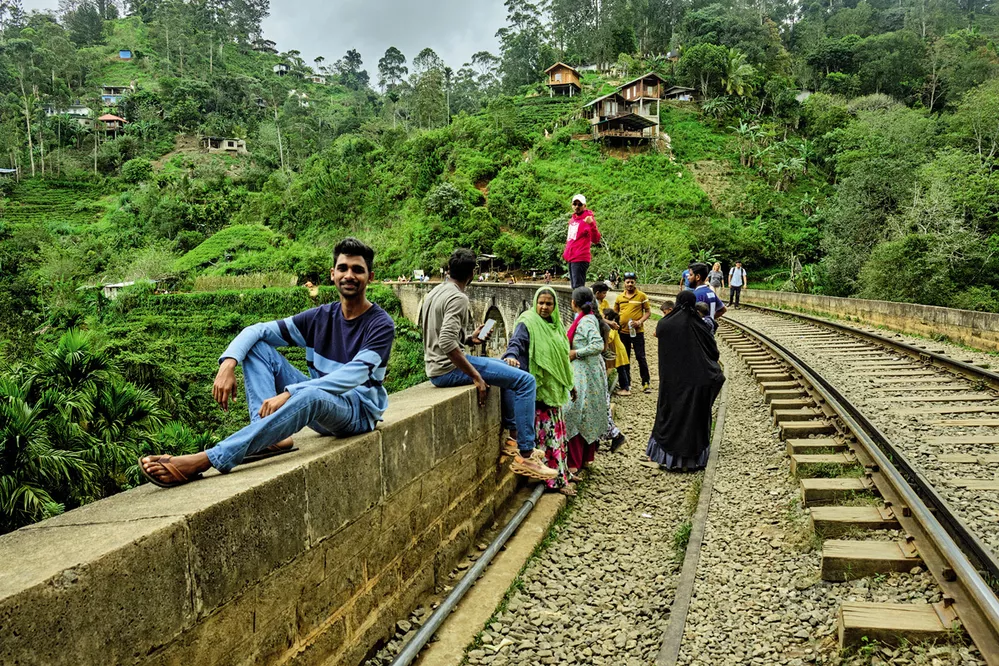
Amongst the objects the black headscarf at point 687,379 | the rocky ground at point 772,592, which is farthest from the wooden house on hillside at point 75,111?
the rocky ground at point 772,592

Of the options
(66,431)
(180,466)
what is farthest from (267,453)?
(66,431)

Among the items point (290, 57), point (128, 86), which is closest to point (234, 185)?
point (128, 86)

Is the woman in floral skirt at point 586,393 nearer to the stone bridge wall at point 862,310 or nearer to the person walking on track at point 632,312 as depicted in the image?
the person walking on track at point 632,312

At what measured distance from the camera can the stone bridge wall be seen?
999 centimetres

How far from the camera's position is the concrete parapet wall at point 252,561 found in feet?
4.98

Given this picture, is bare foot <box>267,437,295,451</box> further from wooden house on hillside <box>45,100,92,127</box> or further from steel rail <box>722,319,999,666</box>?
wooden house on hillside <box>45,100,92,127</box>

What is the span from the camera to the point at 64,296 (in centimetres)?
3869

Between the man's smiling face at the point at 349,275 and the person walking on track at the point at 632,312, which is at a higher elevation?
the man's smiling face at the point at 349,275

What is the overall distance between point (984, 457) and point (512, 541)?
3716 millimetres

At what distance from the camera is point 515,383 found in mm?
4520

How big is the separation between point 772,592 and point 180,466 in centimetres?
311

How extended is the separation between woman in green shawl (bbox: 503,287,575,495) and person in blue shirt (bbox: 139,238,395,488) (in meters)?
1.96

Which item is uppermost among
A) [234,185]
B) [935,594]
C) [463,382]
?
[234,185]

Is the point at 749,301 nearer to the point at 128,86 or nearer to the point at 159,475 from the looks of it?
the point at 159,475
